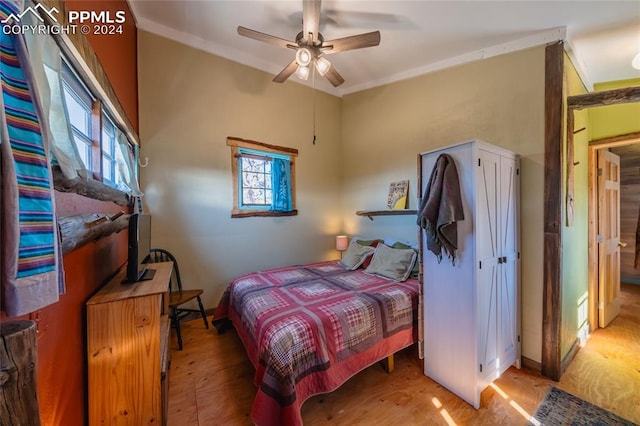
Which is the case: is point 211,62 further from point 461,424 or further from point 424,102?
point 461,424

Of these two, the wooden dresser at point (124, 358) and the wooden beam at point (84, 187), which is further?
the wooden dresser at point (124, 358)

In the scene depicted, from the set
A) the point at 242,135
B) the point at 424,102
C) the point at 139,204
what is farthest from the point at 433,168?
the point at 139,204

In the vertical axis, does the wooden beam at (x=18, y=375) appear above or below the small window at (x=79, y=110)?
below

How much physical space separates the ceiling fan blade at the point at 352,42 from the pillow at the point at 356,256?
7.39 ft

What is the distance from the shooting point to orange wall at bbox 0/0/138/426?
2.90 feet

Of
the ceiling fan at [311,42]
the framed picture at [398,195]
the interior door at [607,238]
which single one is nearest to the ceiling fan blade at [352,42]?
the ceiling fan at [311,42]

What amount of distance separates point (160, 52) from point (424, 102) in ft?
10.4

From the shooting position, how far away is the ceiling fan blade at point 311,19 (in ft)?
6.10

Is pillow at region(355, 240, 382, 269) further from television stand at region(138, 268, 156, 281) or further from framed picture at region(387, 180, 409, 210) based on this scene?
television stand at region(138, 268, 156, 281)

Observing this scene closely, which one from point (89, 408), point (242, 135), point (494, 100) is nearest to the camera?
point (89, 408)

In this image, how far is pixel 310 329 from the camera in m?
1.66

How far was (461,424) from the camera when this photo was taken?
161cm

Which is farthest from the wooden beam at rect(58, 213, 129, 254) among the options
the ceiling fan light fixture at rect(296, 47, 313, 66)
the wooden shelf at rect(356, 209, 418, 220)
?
the wooden shelf at rect(356, 209, 418, 220)

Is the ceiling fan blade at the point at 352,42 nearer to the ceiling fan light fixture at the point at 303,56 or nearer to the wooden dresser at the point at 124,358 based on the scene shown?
the ceiling fan light fixture at the point at 303,56
